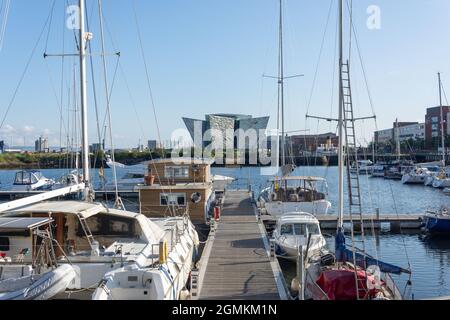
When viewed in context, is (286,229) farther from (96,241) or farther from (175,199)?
(96,241)

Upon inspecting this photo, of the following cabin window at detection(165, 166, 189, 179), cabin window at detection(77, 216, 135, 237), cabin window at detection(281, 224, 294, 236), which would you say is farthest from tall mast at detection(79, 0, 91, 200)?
cabin window at detection(165, 166, 189, 179)

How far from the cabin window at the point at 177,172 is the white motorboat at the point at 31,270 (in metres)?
15.6

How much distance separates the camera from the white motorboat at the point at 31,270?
840cm

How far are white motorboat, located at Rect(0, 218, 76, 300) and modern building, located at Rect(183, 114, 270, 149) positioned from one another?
12092 cm

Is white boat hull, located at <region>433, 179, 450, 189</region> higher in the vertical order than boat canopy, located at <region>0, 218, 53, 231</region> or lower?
lower

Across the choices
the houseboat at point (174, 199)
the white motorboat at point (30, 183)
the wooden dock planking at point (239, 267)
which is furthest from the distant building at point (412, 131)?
the wooden dock planking at point (239, 267)

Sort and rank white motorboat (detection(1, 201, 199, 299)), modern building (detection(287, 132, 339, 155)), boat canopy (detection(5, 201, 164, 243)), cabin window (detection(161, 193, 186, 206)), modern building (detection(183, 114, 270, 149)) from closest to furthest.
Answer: white motorboat (detection(1, 201, 199, 299)) < boat canopy (detection(5, 201, 164, 243)) < cabin window (detection(161, 193, 186, 206)) < modern building (detection(183, 114, 270, 149)) < modern building (detection(287, 132, 339, 155))

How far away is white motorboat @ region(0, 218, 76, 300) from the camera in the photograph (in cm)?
840

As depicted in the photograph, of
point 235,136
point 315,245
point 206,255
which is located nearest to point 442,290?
point 315,245

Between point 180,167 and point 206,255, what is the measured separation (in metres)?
12.0

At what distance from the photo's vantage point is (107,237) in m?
13.7

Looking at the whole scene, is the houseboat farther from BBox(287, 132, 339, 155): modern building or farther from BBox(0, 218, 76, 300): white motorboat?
BBox(287, 132, 339, 155): modern building

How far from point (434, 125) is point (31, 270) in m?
133

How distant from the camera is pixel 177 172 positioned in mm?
27969
